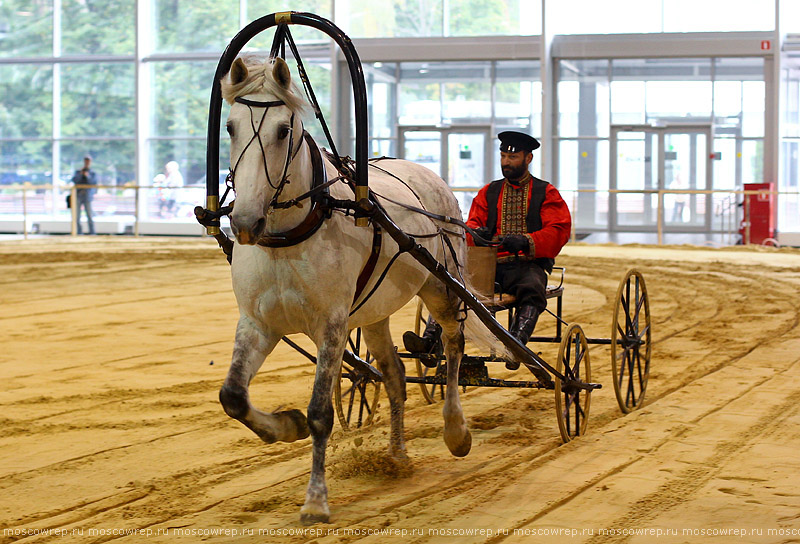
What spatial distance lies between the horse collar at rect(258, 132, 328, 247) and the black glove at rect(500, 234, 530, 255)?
2.11 meters

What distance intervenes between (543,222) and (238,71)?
310 centimetres

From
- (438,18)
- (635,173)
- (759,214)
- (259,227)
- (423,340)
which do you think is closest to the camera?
(259,227)

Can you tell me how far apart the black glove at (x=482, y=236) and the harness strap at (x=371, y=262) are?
4.78 ft

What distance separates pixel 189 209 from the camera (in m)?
27.5

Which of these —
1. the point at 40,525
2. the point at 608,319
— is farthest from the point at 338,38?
the point at 608,319

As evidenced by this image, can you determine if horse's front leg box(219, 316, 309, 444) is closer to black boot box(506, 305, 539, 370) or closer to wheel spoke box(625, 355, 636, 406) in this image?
black boot box(506, 305, 539, 370)

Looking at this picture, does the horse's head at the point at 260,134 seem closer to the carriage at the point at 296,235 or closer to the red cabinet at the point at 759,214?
the carriage at the point at 296,235

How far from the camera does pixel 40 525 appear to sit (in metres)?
4.33

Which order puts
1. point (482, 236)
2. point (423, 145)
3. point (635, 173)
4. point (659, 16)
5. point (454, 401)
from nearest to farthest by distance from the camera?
point (454, 401) → point (482, 236) → point (659, 16) → point (635, 173) → point (423, 145)

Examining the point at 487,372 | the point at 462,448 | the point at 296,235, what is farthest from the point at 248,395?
the point at 487,372

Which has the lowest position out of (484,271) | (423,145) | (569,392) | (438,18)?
(569,392)

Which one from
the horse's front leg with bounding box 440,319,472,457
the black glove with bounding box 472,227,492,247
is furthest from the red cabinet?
the horse's front leg with bounding box 440,319,472,457

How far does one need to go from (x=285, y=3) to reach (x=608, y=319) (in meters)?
18.9

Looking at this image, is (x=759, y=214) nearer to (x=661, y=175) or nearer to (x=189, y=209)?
(x=661, y=175)
